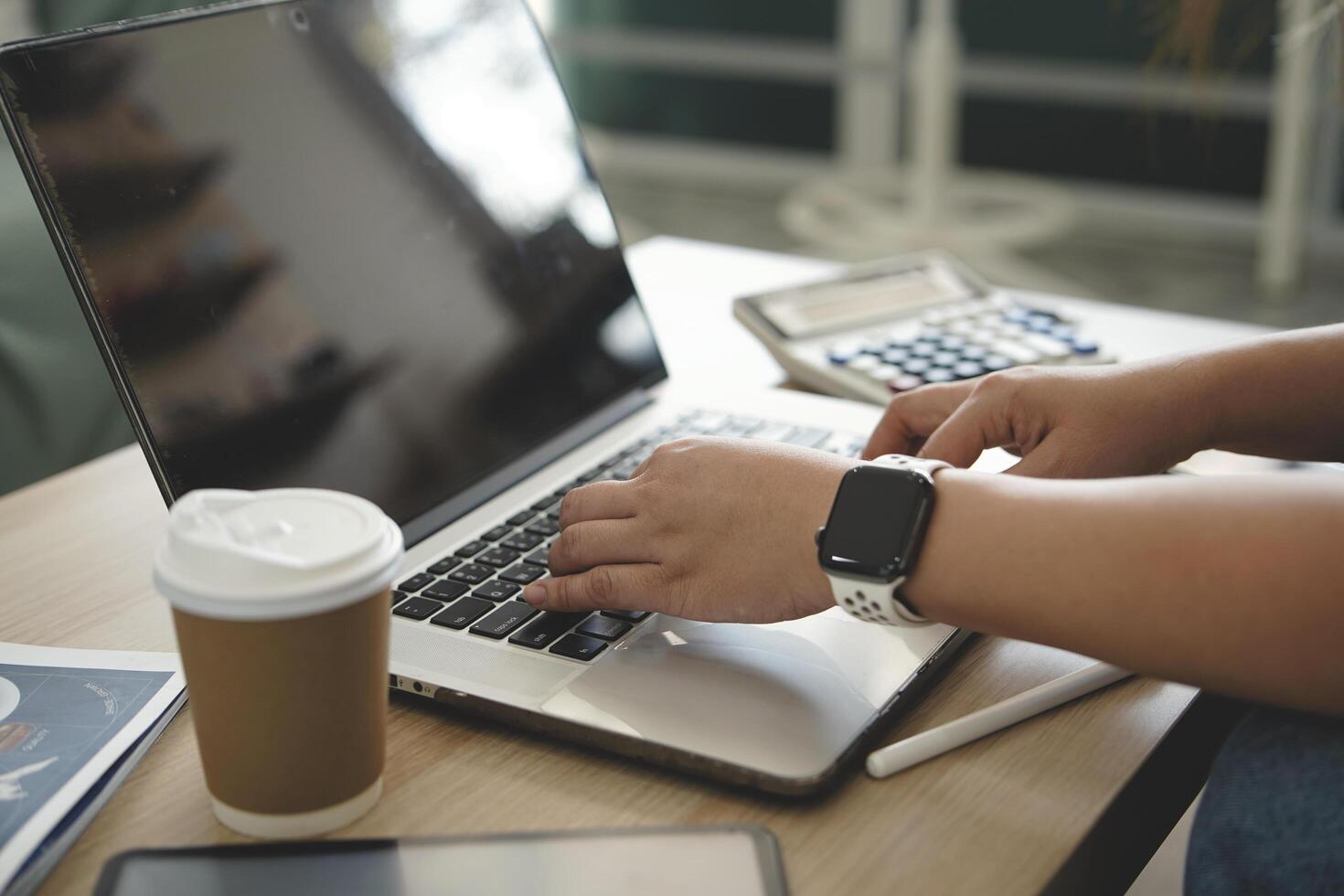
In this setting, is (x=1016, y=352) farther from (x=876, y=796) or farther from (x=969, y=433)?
(x=876, y=796)

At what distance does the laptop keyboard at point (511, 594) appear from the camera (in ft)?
1.99

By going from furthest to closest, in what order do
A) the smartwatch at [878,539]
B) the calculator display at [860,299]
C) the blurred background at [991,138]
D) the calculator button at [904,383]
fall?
the blurred background at [991,138] → the calculator display at [860,299] → the calculator button at [904,383] → the smartwatch at [878,539]

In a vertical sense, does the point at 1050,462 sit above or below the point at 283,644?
below

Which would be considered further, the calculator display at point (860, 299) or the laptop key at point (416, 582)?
the calculator display at point (860, 299)

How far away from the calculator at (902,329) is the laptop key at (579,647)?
14.4 inches

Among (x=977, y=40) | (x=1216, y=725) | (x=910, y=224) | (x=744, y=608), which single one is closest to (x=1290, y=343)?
(x=1216, y=725)

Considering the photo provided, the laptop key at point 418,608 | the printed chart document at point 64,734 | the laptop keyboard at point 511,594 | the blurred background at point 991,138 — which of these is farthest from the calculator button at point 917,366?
the blurred background at point 991,138

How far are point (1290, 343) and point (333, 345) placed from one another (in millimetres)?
535

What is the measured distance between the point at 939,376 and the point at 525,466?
312 millimetres

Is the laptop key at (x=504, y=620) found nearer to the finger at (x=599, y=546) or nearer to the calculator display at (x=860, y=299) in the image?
the finger at (x=599, y=546)

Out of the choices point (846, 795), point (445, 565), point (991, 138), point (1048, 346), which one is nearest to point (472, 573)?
point (445, 565)

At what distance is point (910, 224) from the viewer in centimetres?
306

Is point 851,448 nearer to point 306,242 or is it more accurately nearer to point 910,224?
point 306,242

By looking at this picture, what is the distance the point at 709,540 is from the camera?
603mm
